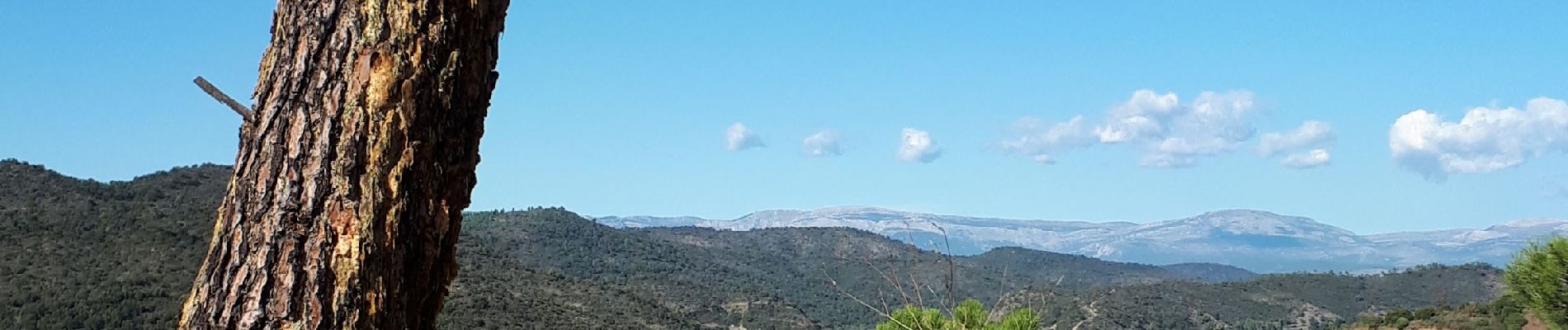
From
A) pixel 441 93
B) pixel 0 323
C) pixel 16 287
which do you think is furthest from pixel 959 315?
pixel 16 287

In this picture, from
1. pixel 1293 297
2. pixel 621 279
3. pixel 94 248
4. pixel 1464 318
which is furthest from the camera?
pixel 621 279

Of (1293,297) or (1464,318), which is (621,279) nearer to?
(1293,297)

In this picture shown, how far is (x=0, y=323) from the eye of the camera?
2034 centimetres

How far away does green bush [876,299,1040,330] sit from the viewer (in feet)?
13.3

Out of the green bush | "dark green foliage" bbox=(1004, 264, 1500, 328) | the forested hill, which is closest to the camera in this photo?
the green bush

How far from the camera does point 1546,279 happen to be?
12633 mm

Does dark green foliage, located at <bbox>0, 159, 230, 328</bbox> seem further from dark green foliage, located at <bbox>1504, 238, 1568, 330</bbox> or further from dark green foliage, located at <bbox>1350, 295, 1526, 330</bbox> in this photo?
dark green foliage, located at <bbox>1350, 295, 1526, 330</bbox>

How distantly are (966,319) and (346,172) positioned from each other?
2534mm

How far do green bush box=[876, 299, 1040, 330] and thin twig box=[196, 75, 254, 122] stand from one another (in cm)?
234

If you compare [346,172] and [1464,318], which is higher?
[346,172]

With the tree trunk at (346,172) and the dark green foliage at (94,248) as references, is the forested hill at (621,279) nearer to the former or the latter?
the dark green foliage at (94,248)

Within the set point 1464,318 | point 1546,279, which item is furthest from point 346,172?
point 1464,318

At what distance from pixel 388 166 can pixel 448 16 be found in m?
0.29

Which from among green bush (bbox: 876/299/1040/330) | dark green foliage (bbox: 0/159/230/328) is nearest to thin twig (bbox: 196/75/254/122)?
green bush (bbox: 876/299/1040/330)
